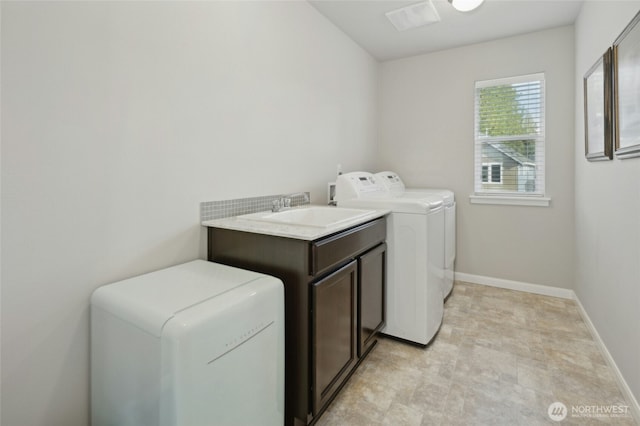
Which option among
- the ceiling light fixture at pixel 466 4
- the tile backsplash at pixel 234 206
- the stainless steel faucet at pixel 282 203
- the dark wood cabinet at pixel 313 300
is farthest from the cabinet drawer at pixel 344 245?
the ceiling light fixture at pixel 466 4

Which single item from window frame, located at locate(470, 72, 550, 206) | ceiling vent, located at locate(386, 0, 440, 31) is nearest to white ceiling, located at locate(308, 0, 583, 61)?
ceiling vent, located at locate(386, 0, 440, 31)

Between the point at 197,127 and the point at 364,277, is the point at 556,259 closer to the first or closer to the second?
the point at 364,277

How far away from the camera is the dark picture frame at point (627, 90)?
1543 mm

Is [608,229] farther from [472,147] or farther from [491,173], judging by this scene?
[472,147]

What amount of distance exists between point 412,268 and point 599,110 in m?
1.64

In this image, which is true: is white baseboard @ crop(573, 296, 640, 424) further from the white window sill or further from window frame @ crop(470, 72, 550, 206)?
window frame @ crop(470, 72, 550, 206)

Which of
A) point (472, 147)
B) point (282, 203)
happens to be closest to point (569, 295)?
point (472, 147)

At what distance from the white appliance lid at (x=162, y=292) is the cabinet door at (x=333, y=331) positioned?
312 mm

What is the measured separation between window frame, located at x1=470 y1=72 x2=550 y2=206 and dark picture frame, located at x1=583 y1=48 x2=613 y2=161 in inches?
24.0

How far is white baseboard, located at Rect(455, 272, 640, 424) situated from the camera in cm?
160

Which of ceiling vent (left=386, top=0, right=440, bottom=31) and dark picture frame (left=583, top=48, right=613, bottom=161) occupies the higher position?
ceiling vent (left=386, top=0, right=440, bottom=31)

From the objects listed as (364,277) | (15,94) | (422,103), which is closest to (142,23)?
(15,94)

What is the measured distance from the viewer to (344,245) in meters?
1.68

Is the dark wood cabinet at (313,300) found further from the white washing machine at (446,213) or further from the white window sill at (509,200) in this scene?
the white window sill at (509,200)
